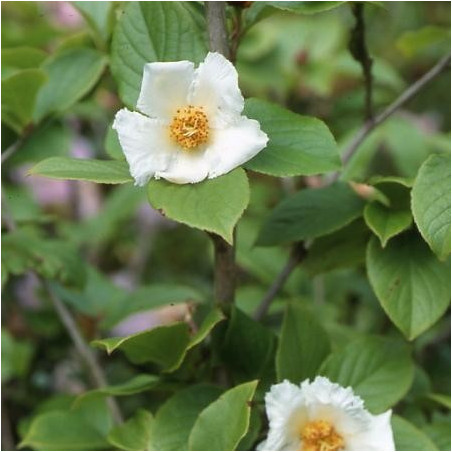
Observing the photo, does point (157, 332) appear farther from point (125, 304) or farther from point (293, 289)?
point (293, 289)

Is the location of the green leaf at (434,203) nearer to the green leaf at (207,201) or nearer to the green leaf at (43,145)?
the green leaf at (207,201)

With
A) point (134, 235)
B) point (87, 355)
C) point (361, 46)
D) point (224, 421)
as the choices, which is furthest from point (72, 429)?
point (134, 235)

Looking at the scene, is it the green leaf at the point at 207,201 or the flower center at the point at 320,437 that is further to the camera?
the flower center at the point at 320,437

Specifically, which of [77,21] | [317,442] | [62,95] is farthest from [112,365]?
[77,21]

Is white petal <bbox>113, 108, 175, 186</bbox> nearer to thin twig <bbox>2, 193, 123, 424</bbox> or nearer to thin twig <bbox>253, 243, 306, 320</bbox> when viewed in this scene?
thin twig <bbox>253, 243, 306, 320</bbox>

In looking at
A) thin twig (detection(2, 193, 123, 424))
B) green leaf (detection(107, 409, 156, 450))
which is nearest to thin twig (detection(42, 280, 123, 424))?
thin twig (detection(2, 193, 123, 424))

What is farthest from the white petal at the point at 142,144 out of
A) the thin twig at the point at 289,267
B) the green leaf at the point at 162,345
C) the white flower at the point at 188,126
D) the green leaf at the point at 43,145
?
the green leaf at the point at 43,145
